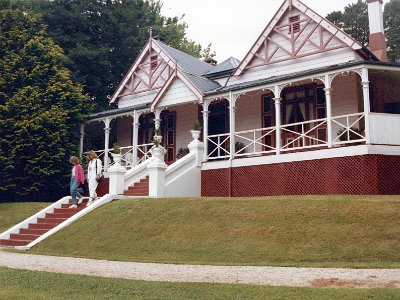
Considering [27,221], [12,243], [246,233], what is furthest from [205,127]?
[246,233]

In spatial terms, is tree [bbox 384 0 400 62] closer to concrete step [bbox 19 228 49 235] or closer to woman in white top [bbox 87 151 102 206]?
woman in white top [bbox 87 151 102 206]

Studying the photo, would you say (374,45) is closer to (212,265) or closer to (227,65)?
(227,65)

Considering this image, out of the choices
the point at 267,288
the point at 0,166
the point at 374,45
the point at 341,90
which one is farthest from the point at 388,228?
the point at 0,166

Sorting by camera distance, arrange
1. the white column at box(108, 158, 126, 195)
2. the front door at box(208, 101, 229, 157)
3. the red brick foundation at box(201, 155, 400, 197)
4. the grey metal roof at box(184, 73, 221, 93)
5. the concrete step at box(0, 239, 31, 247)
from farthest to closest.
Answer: the front door at box(208, 101, 229, 157), the grey metal roof at box(184, 73, 221, 93), the white column at box(108, 158, 126, 195), the red brick foundation at box(201, 155, 400, 197), the concrete step at box(0, 239, 31, 247)

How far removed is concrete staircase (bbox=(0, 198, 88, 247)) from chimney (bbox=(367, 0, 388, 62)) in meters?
14.2

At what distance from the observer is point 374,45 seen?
70.1 feet

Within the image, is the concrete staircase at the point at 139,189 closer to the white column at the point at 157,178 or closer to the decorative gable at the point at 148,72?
the white column at the point at 157,178

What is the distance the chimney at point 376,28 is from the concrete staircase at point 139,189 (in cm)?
1158

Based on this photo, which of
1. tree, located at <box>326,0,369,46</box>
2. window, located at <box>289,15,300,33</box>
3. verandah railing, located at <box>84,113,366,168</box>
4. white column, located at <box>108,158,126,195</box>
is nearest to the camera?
verandah railing, located at <box>84,113,366,168</box>

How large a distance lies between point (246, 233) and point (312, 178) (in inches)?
231

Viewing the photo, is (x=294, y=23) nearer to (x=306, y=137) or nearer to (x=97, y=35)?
(x=306, y=137)

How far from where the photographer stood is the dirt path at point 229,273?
7.68 meters

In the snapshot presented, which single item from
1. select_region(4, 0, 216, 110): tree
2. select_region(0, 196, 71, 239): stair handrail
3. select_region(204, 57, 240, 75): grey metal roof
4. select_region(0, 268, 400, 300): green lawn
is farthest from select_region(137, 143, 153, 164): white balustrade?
select_region(0, 268, 400, 300): green lawn

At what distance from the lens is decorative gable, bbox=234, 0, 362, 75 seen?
19.4 m
